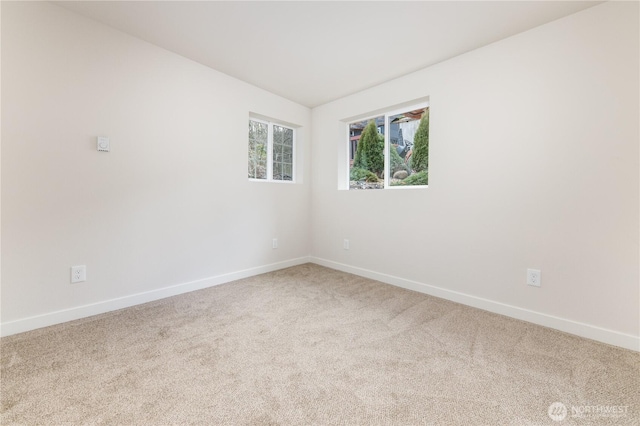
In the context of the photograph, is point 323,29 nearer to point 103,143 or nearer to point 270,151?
point 270,151

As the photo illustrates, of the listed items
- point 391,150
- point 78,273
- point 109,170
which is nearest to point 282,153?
point 391,150

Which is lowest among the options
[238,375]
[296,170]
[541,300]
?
[238,375]

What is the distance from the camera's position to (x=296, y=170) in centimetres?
387

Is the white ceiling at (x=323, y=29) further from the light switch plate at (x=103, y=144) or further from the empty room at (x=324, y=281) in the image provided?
the light switch plate at (x=103, y=144)

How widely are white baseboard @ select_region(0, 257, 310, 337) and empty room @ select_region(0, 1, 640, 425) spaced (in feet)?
0.05

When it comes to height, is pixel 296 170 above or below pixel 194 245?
above

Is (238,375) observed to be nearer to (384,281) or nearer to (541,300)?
(384,281)

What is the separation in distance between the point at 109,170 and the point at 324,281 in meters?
2.30

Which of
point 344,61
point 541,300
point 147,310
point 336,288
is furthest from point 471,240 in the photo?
point 147,310

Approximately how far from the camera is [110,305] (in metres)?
2.20

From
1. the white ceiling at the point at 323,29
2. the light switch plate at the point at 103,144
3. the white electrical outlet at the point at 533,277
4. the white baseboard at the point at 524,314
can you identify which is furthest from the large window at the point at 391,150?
the light switch plate at the point at 103,144

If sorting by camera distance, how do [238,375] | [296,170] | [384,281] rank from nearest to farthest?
1. [238,375]
2. [384,281]
3. [296,170]

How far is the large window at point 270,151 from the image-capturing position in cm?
339

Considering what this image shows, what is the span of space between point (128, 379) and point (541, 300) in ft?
9.26
